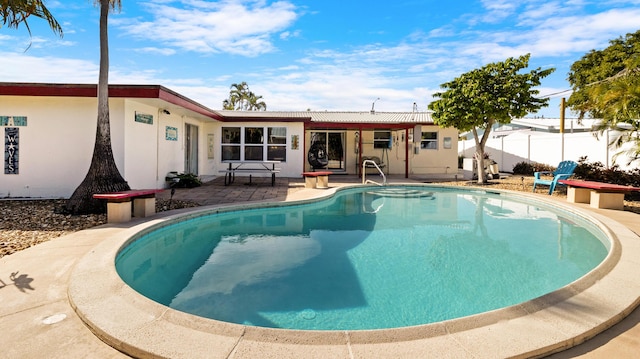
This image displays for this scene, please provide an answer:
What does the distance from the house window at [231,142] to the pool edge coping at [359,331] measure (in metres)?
12.6

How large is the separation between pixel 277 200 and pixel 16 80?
676 centimetres

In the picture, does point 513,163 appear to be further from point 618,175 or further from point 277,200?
point 277,200

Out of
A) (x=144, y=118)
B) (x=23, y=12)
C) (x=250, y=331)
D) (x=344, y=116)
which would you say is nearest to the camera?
(x=250, y=331)

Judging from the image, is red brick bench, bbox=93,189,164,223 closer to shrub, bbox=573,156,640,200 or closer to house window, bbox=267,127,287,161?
house window, bbox=267,127,287,161

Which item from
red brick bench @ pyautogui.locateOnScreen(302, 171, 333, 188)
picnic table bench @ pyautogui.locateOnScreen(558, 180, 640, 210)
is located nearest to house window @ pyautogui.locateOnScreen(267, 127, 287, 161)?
red brick bench @ pyautogui.locateOnScreen(302, 171, 333, 188)

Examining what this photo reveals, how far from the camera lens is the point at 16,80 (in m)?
8.49

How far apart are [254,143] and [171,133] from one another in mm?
4158

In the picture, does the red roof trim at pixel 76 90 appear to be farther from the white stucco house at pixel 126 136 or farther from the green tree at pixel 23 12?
the green tree at pixel 23 12

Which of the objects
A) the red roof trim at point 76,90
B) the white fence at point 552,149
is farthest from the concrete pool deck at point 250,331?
the white fence at point 552,149

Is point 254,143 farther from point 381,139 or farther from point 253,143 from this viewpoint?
point 381,139

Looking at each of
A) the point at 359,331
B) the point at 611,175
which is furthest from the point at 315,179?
the point at 359,331

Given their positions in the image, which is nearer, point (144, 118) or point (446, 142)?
point (144, 118)

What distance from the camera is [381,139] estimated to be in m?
18.4

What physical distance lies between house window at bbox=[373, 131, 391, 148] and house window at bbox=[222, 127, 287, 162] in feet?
17.8
